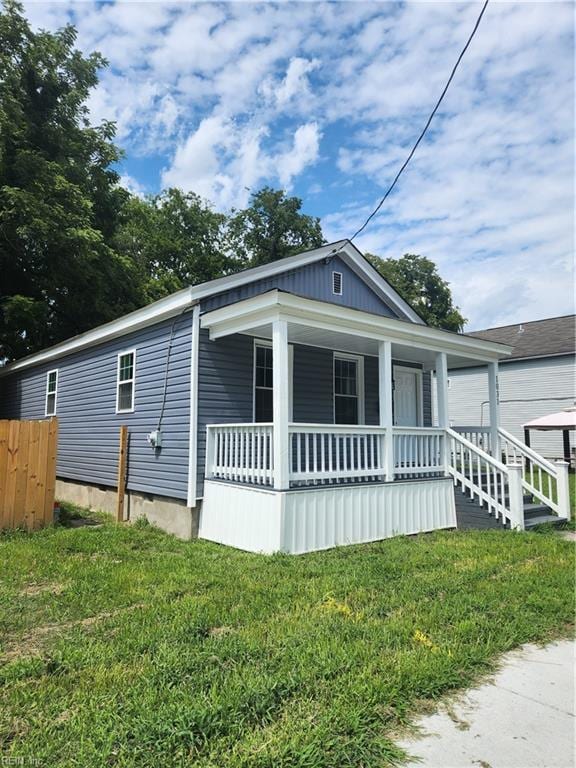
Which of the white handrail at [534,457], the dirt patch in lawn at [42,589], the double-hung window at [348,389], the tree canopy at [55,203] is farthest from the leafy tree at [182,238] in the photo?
the dirt patch in lawn at [42,589]

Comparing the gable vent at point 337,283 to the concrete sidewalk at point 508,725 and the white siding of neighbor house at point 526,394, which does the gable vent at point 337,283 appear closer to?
the concrete sidewalk at point 508,725

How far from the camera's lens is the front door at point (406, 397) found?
1116 cm

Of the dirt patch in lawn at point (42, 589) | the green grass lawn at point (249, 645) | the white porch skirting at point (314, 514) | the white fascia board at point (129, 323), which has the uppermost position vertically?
the white fascia board at point (129, 323)

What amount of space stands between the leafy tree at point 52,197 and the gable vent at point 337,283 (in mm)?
11059

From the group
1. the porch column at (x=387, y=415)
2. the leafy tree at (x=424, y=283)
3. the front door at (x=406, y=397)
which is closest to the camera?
the porch column at (x=387, y=415)

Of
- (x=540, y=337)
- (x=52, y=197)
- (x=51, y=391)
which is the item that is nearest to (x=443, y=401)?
(x=51, y=391)

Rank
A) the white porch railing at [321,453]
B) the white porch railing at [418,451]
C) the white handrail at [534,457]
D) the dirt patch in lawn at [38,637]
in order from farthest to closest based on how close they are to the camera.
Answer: the white handrail at [534,457]
the white porch railing at [418,451]
the white porch railing at [321,453]
the dirt patch in lawn at [38,637]

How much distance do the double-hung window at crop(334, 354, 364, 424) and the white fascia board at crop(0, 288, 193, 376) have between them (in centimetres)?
338

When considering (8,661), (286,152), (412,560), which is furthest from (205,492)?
(286,152)

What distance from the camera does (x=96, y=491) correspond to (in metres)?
10.5

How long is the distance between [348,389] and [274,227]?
25945mm

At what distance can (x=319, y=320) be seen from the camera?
7016 millimetres

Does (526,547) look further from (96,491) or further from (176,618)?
(96,491)

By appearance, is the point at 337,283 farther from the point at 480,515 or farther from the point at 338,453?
the point at 480,515
